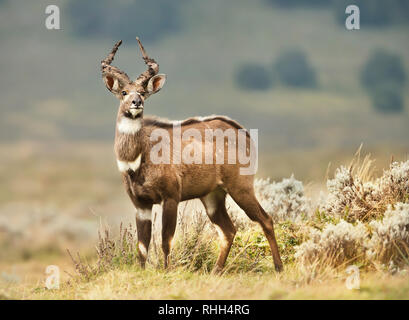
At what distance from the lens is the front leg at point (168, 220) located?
8.78 metres

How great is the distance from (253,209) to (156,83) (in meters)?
2.67

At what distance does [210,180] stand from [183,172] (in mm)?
500

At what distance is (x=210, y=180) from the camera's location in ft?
30.4

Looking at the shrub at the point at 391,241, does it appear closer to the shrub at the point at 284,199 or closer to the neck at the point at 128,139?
the shrub at the point at 284,199

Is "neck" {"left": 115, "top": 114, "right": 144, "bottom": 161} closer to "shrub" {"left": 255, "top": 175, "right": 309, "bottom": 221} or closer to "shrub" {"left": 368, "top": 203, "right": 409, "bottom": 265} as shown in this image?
"shrub" {"left": 368, "top": 203, "right": 409, "bottom": 265}

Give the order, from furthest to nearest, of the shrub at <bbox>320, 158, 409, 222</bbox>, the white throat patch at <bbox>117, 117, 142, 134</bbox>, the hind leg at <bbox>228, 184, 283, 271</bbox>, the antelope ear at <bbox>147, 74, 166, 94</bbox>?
the shrub at <bbox>320, 158, 409, 222</bbox>, the hind leg at <bbox>228, 184, 283, 271</bbox>, the antelope ear at <bbox>147, 74, 166, 94</bbox>, the white throat patch at <bbox>117, 117, 142, 134</bbox>

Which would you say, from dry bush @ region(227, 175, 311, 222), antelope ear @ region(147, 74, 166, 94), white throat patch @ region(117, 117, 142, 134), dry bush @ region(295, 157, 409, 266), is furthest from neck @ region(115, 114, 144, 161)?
dry bush @ region(227, 175, 311, 222)

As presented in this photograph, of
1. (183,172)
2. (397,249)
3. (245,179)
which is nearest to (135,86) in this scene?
(183,172)

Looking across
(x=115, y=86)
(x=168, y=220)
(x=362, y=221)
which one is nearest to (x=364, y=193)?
(x=362, y=221)

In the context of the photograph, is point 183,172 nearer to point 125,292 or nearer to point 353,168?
point 125,292

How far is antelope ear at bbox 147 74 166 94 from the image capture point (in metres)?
8.91

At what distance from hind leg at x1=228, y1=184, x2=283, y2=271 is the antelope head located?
2118mm

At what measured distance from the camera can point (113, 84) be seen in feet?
29.0
